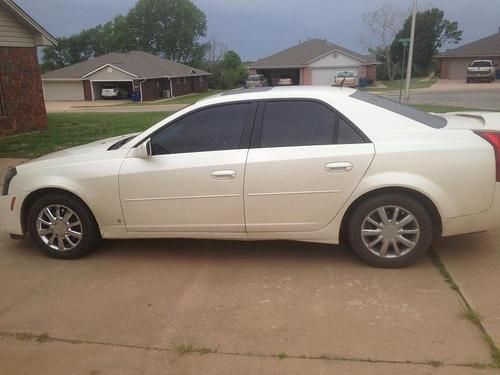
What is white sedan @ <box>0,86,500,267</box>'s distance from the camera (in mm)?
4121

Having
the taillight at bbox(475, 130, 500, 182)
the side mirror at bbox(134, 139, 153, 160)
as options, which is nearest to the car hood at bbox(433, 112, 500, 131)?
the taillight at bbox(475, 130, 500, 182)

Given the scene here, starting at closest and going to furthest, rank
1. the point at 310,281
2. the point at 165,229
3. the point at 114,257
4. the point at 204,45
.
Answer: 1. the point at 310,281
2. the point at 165,229
3. the point at 114,257
4. the point at 204,45

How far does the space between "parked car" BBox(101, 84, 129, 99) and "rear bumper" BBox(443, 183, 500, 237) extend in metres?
47.1

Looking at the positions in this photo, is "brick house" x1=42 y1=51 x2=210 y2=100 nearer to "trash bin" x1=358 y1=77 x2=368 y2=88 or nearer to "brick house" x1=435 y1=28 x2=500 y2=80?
"trash bin" x1=358 y1=77 x2=368 y2=88

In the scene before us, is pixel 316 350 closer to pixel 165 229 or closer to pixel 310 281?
pixel 310 281

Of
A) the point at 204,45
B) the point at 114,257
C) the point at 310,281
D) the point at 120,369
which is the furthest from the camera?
the point at 204,45

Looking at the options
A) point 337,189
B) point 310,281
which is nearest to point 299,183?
point 337,189

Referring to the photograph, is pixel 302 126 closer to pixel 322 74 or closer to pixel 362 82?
pixel 362 82

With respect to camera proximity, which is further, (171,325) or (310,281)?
(310,281)

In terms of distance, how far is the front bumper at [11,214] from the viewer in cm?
483

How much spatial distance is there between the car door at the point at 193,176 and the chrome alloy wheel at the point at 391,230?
3.57 ft

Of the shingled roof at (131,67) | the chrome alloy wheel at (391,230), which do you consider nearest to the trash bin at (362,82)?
the shingled roof at (131,67)

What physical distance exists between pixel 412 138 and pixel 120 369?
9.31 feet

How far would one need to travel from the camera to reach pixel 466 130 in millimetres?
4289
